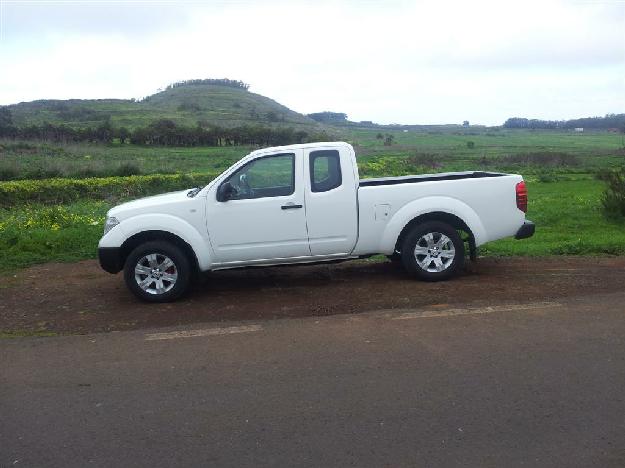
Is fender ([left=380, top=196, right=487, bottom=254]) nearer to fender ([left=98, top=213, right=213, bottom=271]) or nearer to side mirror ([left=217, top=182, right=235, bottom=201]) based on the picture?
side mirror ([left=217, top=182, right=235, bottom=201])

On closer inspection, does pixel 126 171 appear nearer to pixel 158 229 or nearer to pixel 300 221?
pixel 158 229

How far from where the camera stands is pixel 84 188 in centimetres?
2358

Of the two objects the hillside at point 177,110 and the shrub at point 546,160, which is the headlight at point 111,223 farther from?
the hillside at point 177,110

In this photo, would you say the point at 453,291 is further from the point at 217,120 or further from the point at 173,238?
the point at 217,120

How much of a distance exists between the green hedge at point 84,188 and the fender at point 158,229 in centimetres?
1515

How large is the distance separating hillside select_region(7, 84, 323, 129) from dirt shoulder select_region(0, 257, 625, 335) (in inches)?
2694

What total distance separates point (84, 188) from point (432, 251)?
18420mm

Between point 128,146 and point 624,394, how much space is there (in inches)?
2355

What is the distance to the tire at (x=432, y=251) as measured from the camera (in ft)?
26.3

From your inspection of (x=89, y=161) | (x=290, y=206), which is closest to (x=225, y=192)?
(x=290, y=206)

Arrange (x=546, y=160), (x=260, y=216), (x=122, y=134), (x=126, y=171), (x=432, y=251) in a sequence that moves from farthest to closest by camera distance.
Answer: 1. (x=122, y=134)
2. (x=546, y=160)
3. (x=126, y=171)
4. (x=432, y=251)
5. (x=260, y=216)

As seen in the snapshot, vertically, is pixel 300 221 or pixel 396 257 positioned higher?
pixel 300 221

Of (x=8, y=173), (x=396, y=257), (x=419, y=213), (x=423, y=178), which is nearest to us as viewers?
(x=419, y=213)

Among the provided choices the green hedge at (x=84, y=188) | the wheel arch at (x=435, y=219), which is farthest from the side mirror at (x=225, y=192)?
the green hedge at (x=84, y=188)
